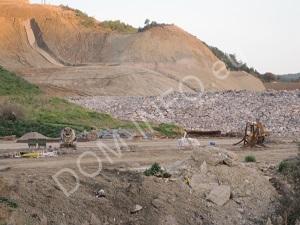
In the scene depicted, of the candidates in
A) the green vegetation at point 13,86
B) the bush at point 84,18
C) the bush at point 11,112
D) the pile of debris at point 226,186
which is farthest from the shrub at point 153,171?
the bush at point 84,18

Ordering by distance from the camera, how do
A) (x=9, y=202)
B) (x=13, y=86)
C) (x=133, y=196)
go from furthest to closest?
(x=13, y=86)
(x=133, y=196)
(x=9, y=202)

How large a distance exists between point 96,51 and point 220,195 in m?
60.0

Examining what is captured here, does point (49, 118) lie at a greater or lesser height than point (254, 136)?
lesser

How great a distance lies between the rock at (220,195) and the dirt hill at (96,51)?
1745 inches

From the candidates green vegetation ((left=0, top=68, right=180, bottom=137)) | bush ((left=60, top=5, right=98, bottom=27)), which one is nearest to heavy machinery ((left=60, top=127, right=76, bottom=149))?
green vegetation ((left=0, top=68, right=180, bottom=137))

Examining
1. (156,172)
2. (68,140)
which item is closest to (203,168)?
(156,172)

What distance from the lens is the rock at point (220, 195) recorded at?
1463cm

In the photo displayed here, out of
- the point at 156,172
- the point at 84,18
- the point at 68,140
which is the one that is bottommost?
the point at 68,140

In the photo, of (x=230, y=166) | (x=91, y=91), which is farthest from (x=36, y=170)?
(x=91, y=91)

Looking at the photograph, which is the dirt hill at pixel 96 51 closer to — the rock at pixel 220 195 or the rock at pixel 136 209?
the rock at pixel 220 195

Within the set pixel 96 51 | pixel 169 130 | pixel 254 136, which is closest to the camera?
pixel 254 136

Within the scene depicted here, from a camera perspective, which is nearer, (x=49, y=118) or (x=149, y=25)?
(x=49, y=118)

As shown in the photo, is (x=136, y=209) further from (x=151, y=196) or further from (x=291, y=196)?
(x=291, y=196)

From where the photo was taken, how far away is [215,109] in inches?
1575
